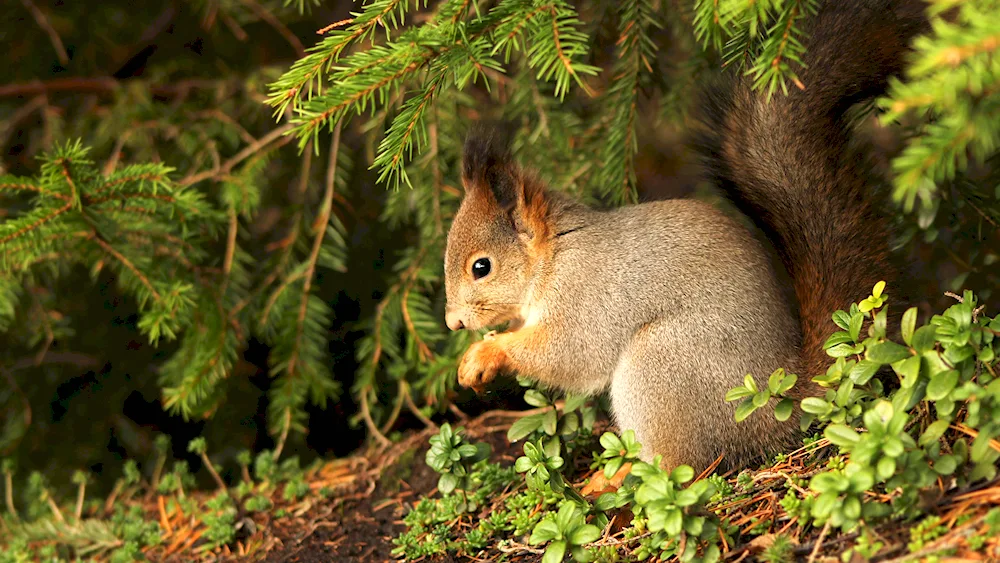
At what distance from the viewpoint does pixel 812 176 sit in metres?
1.54

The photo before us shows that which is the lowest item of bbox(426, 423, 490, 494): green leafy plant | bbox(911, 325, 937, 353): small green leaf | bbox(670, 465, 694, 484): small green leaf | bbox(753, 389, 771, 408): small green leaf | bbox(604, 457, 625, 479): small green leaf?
bbox(426, 423, 490, 494): green leafy plant

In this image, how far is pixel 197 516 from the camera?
7.15ft

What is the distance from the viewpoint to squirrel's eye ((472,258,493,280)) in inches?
70.1

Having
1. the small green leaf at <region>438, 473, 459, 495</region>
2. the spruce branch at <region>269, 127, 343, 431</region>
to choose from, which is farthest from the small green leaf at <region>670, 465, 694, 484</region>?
the spruce branch at <region>269, 127, 343, 431</region>

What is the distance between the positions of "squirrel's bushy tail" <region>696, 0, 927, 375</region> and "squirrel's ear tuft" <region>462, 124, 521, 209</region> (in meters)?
0.41

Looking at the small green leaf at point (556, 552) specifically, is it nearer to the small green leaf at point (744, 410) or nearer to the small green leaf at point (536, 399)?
the small green leaf at point (744, 410)

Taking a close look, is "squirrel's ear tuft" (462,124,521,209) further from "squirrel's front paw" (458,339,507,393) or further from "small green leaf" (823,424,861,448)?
"small green leaf" (823,424,861,448)

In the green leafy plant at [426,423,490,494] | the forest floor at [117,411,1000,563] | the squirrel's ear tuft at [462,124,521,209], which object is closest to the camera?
the forest floor at [117,411,1000,563]

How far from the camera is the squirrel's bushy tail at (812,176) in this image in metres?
1.45

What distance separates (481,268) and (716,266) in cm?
49

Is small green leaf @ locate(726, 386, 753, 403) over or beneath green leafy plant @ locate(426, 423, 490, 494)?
over

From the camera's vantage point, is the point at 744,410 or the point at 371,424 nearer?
the point at 744,410

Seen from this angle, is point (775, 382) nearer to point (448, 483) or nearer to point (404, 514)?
point (448, 483)

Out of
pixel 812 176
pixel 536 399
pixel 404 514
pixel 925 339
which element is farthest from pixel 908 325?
pixel 404 514
